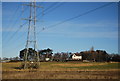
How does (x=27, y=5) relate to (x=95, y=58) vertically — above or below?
above

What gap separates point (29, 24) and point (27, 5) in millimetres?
3765

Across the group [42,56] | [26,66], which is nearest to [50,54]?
[42,56]

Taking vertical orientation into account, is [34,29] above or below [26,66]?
above

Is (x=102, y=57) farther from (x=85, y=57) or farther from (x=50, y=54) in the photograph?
(x=50, y=54)

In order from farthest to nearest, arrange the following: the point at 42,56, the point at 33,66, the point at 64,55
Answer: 1. the point at 64,55
2. the point at 42,56
3. the point at 33,66

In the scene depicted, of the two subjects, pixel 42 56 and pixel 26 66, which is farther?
pixel 42 56

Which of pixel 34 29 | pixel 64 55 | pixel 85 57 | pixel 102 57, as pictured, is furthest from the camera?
pixel 64 55

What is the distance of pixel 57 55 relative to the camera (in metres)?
161

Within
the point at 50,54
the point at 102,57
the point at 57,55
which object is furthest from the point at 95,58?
the point at 57,55

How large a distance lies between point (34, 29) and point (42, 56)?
10735 cm

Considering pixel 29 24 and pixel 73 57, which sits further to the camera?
pixel 73 57

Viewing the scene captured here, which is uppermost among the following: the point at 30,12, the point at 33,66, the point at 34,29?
the point at 30,12

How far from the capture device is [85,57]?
135125 mm

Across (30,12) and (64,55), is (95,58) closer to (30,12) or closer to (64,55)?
(64,55)
